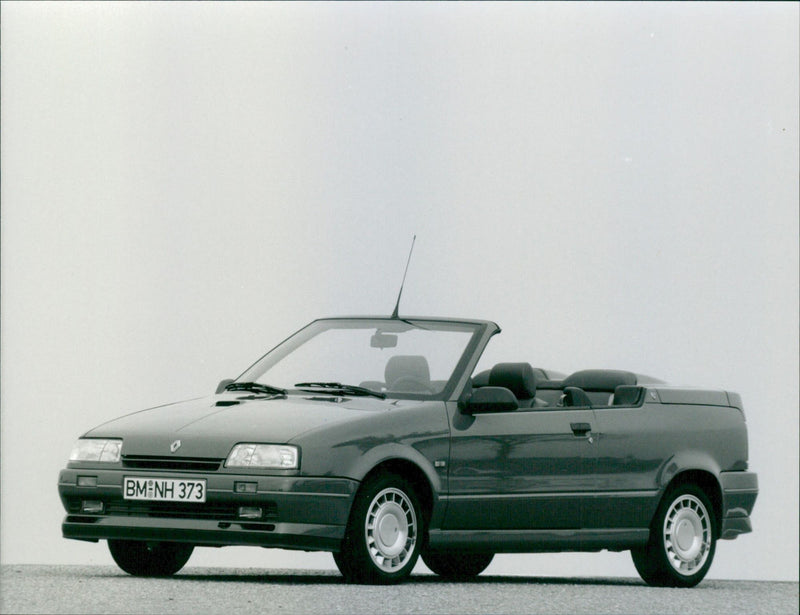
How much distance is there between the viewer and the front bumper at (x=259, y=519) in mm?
11914

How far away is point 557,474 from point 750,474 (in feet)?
7.34

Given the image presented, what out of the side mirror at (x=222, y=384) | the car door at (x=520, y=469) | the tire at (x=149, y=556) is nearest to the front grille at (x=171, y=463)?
the tire at (x=149, y=556)

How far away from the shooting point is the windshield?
13305 mm

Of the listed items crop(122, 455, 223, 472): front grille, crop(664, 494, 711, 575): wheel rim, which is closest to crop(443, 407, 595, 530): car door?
crop(664, 494, 711, 575): wheel rim

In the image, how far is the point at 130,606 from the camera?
10.7 m

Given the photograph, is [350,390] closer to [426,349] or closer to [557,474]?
[426,349]

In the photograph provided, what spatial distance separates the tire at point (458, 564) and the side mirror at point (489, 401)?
6.87ft

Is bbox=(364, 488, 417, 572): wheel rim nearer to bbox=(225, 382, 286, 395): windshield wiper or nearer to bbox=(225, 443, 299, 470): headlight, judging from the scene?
bbox=(225, 443, 299, 470): headlight

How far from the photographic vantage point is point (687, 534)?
14672 mm

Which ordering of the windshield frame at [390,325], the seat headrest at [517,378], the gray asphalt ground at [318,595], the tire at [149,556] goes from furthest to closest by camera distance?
1. the seat headrest at [517,378]
2. the windshield frame at [390,325]
3. the tire at [149,556]
4. the gray asphalt ground at [318,595]

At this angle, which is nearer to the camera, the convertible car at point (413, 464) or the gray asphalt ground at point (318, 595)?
the gray asphalt ground at point (318, 595)

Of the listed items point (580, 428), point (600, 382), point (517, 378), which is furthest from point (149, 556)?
point (600, 382)

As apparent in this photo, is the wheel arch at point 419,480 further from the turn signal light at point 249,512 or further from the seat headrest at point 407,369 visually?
the turn signal light at point 249,512

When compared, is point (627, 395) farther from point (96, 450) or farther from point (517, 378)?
point (96, 450)
